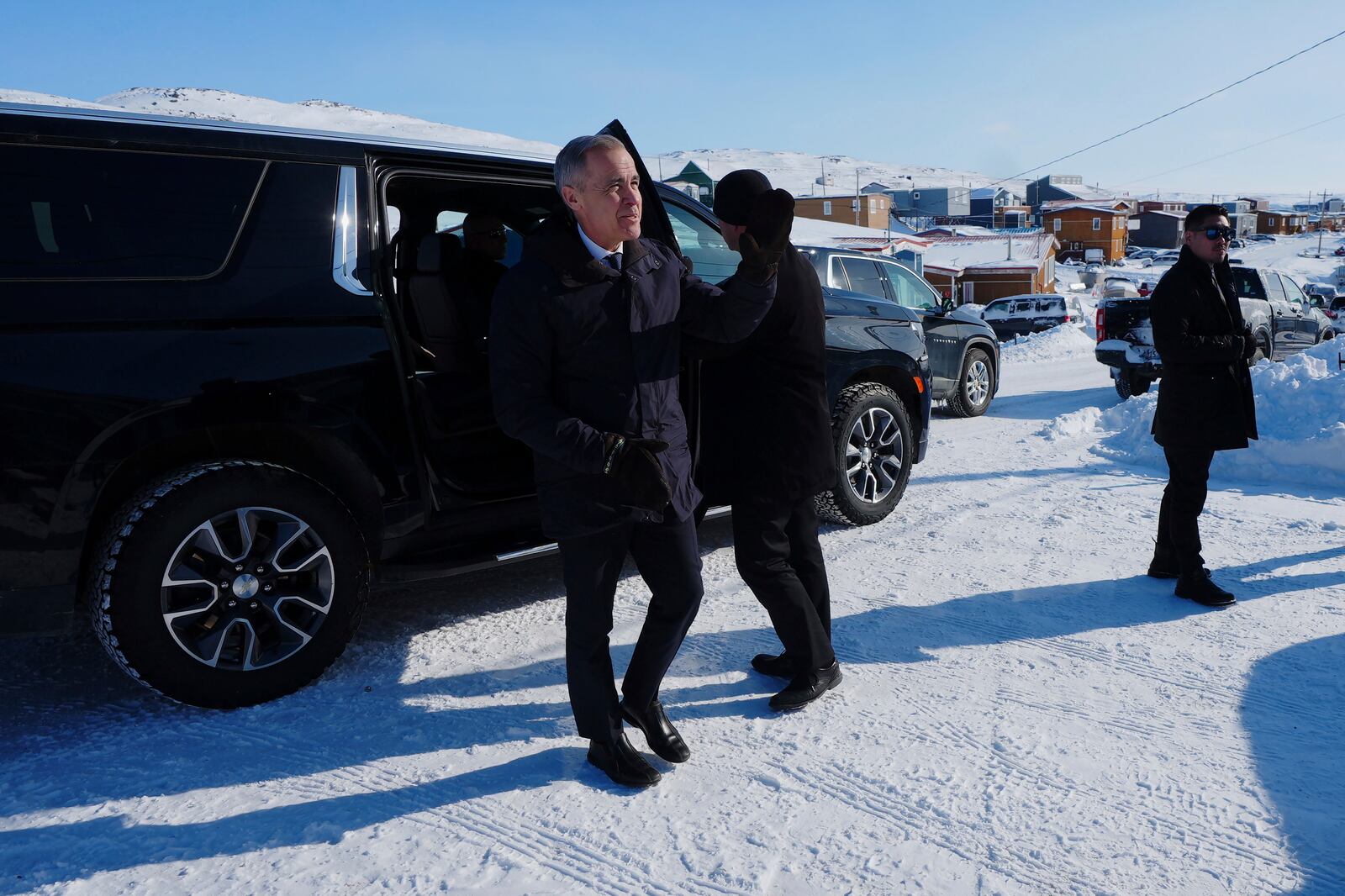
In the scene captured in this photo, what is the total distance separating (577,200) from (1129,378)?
10.4 meters

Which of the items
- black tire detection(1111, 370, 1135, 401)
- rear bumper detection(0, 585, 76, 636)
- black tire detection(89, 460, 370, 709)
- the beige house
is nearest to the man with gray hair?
black tire detection(89, 460, 370, 709)

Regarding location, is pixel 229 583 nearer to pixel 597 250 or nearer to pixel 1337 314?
pixel 597 250

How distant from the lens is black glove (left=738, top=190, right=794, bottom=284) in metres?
2.47

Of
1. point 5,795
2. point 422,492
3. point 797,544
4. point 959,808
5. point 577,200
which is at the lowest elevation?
point 959,808

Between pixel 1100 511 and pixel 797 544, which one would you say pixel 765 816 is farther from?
pixel 1100 511

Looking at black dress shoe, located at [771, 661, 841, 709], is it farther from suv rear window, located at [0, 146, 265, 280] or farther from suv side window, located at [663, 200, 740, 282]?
suv rear window, located at [0, 146, 265, 280]

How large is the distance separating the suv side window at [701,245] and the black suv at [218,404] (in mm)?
791

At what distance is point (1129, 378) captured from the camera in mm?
11039

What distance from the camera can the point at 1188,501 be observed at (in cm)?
407

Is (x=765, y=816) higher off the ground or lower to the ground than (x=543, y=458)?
lower

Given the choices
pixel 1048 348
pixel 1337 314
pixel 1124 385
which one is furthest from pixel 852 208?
pixel 1124 385

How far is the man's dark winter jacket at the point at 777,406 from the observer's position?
9.67 feet

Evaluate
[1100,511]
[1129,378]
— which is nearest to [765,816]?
[1100,511]

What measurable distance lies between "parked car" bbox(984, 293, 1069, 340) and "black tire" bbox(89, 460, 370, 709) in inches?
936
